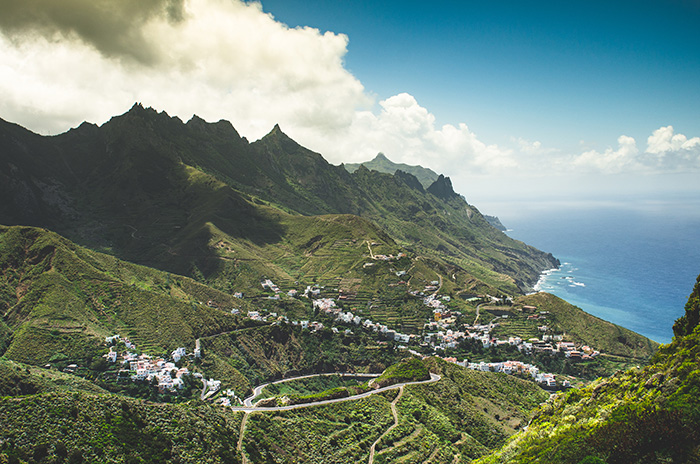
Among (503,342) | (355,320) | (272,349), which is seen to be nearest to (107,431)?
(272,349)

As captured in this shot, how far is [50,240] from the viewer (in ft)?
372

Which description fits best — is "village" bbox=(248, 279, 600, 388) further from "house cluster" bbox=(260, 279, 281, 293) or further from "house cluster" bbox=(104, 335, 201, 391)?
"house cluster" bbox=(104, 335, 201, 391)

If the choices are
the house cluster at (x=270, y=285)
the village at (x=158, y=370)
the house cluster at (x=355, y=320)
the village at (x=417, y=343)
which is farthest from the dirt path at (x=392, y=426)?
the house cluster at (x=270, y=285)

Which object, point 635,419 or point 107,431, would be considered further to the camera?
point 107,431

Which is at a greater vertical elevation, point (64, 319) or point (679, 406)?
point (679, 406)

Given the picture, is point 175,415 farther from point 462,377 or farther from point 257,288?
point 257,288

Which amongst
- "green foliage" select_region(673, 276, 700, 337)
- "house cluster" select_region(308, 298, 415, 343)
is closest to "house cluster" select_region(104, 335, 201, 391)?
"house cluster" select_region(308, 298, 415, 343)

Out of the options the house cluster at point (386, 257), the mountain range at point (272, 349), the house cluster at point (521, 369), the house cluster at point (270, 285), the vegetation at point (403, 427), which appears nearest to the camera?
the mountain range at point (272, 349)

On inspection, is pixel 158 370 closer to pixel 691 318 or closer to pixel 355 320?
pixel 355 320

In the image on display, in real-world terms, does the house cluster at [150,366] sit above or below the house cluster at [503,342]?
below

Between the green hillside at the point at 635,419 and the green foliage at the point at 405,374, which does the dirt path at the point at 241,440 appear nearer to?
the green hillside at the point at 635,419

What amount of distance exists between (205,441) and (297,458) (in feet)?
37.1

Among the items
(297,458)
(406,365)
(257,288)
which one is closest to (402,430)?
(297,458)

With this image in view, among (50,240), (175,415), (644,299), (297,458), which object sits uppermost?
(644,299)
